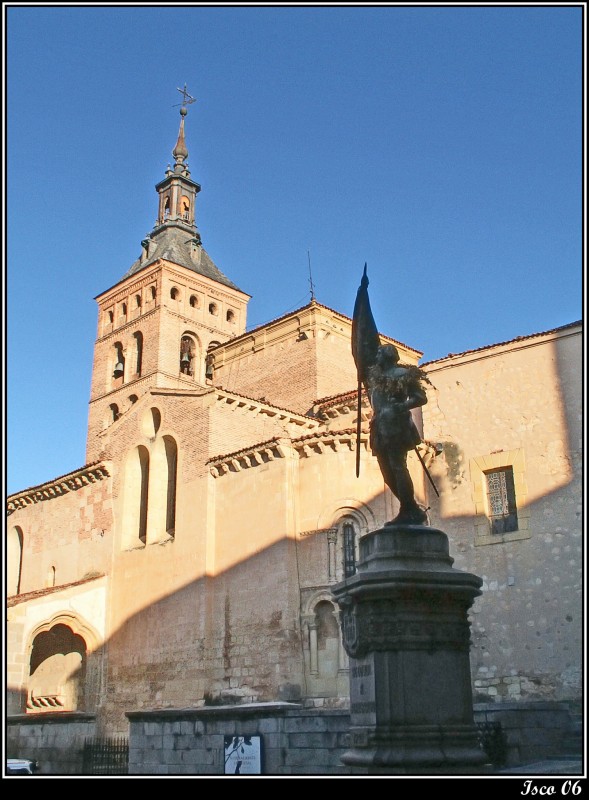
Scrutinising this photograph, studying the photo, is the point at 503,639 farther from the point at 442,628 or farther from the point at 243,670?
the point at 442,628

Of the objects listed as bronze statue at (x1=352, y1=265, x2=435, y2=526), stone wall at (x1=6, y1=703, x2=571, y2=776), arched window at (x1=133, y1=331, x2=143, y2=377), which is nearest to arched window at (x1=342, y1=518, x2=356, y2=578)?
stone wall at (x1=6, y1=703, x2=571, y2=776)

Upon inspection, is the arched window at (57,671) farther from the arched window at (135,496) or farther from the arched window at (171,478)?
the arched window at (171,478)

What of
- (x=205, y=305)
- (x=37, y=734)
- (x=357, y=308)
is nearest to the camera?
(x=357, y=308)

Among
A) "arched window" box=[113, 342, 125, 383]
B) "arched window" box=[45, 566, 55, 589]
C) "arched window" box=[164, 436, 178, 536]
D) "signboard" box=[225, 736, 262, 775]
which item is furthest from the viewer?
"arched window" box=[113, 342, 125, 383]

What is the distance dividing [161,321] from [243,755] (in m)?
30.6

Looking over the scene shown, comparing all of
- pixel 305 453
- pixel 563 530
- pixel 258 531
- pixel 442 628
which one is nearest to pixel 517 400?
pixel 563 530

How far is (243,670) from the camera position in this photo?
21.4 metres

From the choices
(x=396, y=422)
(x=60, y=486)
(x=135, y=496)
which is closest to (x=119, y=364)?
(x=60, y=486)

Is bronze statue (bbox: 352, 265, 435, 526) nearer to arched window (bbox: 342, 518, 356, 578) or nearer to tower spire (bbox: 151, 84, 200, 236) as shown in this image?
arched window (bbox: 342, 518, 356, 578)

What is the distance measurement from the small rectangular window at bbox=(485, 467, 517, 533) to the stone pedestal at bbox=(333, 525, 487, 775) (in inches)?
496

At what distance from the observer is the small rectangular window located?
20453 mm

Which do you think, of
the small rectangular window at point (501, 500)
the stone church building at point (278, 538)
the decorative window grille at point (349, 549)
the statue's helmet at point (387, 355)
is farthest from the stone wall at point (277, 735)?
the statue's helmet at point (387, 355)

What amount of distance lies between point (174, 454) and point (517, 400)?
35.4ft

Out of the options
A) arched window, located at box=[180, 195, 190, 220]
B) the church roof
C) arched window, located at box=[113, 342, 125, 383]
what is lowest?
arched window, located at box=[113, 342, 125, 383]
